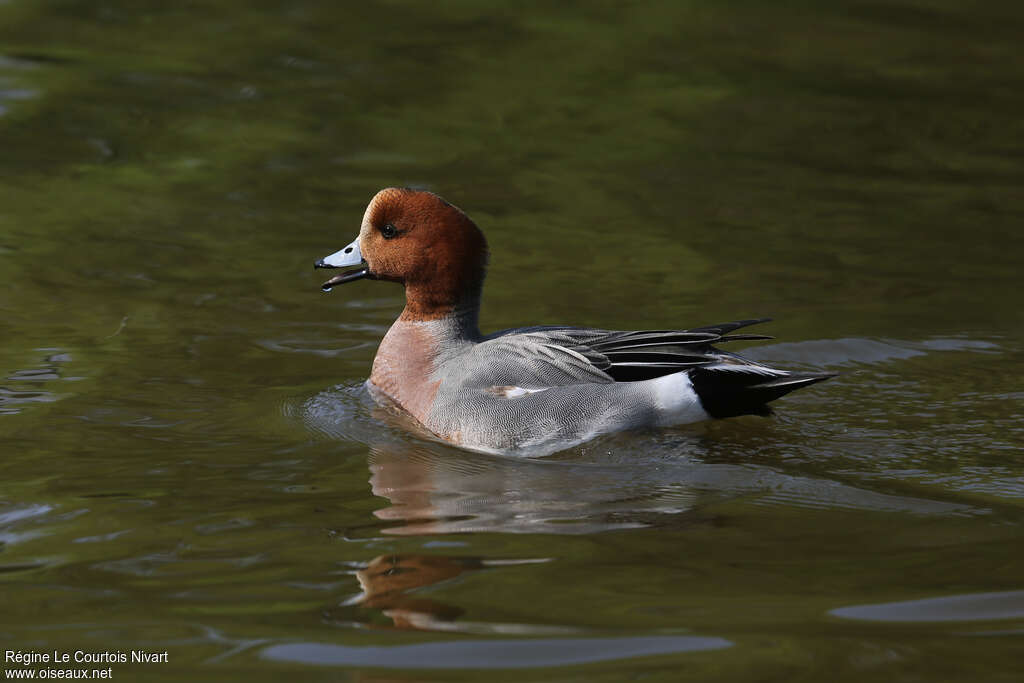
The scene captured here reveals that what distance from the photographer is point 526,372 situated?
657 cm

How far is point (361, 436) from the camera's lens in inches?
259

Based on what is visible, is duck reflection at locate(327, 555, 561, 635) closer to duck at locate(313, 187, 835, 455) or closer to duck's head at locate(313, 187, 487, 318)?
duck at locate(313, 187, 835, 455)

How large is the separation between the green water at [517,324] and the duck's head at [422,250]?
2.01 ft

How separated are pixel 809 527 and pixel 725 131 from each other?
725 centimetres

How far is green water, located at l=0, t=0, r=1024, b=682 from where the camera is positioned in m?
4.27

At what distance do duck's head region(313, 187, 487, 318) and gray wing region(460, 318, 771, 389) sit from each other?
23.2 inches

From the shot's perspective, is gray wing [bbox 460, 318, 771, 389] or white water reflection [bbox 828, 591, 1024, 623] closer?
white water reflection [bbox 828, 591, 1024, 623]

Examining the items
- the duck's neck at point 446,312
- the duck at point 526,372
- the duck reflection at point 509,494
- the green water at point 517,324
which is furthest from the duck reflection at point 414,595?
the duck's neck at point 446,312

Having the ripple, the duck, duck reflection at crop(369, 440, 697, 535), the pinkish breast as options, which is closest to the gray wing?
the duck

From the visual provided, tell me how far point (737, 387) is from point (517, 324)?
221cm

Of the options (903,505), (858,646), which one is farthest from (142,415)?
(858,646)

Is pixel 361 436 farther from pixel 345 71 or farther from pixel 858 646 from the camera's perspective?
pixel 345 71

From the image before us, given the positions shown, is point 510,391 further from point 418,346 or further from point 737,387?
point 737,387

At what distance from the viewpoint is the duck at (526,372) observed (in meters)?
6.42
